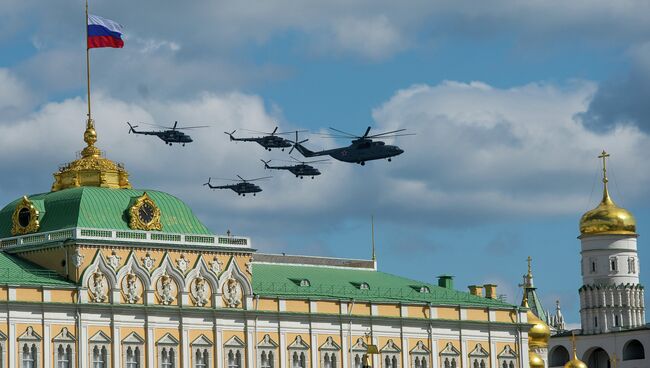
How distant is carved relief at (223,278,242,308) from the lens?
16588 centimetres

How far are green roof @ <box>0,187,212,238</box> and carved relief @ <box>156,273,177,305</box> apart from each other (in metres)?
3.95

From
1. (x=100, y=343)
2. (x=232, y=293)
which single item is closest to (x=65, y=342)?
(x=100, y=343)

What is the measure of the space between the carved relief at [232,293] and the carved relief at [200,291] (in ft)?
5.96

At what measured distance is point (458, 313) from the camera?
596 ft

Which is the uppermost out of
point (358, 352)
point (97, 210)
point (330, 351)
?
point (97, 210)

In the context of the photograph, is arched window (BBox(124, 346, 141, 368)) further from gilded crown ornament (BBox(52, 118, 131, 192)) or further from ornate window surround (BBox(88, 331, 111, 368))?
gilded crown ornament (BBox(52, 118, 131, 192))

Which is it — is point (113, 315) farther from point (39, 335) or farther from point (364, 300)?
point (364, 300)

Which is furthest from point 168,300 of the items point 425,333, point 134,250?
point 425,333

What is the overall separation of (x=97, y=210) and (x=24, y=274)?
834 centimetres

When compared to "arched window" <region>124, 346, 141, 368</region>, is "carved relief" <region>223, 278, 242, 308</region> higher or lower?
higher

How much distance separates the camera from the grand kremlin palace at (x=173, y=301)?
155m

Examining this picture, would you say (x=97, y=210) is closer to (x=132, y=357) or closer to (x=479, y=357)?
(x=132, y=357)

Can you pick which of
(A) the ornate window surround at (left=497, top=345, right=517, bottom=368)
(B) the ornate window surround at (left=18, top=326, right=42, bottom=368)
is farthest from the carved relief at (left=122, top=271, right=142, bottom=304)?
(A) the ornate window surround at (left=497, top=345, right=517, bottom=368)

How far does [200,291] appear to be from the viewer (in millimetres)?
164125
